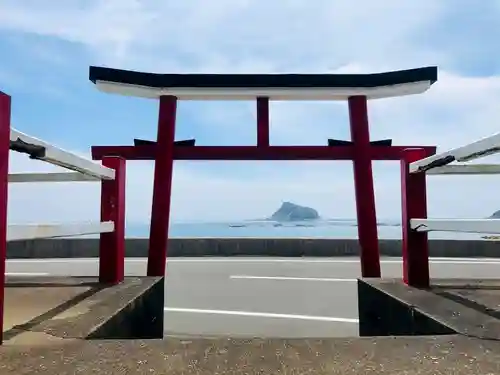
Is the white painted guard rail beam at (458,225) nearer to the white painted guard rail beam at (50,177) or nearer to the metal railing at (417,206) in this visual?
the metal railing at (417,206)

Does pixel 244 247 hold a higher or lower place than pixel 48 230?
lower

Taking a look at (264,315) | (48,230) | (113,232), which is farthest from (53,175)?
(264,315)

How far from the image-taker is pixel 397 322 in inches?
82.1

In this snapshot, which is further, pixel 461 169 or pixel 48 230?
pixel 461 169

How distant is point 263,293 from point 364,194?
4.44 ft

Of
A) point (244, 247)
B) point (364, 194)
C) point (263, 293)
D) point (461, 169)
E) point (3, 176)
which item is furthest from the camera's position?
point (244, 247)

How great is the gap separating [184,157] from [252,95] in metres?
0.87

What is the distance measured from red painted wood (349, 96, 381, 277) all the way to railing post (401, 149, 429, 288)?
1369 millimetres

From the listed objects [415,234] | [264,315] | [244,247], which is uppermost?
[415,234]

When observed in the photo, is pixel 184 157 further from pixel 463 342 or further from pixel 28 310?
pixel 463 342

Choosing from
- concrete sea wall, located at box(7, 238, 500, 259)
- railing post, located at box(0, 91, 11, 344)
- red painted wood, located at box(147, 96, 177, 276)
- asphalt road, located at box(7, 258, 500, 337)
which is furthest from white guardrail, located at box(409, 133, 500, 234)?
concrete sea wall, located at box(7, 238, 500, 259)

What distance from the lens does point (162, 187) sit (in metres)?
4.13

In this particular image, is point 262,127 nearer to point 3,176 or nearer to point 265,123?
point 265,123

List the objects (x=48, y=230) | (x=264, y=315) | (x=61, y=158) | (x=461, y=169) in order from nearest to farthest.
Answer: (x=48, y=230), (x=61, y=158), (x=461, y=169), (x=264, y=315)
